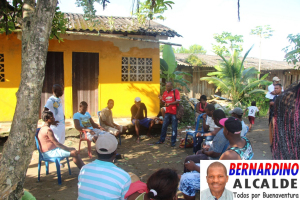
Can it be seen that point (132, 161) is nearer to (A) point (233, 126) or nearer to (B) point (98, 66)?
(A) point (233, 126)

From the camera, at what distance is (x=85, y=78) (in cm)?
830

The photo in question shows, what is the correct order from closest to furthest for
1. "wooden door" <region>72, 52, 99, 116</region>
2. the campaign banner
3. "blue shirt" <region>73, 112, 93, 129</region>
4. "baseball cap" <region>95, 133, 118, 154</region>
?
1. the campaign banner
2. "baseball cap" <region>95, 133, 118, 154</region>
3. "blue shirt" <region>73, 112, 93, 129</region>
4. "wooden door" <region>72, 52, 99, 116</region>

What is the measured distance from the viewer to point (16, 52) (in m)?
7.39

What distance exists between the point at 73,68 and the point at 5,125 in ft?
8.61

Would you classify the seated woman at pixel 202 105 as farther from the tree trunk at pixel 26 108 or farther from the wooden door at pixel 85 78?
the tree trunk at pixel 26 108

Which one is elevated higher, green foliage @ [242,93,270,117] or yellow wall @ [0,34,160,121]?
yellow wall @ [0,34,160,121]

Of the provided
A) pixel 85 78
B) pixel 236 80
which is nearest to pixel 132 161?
pixel 85 78

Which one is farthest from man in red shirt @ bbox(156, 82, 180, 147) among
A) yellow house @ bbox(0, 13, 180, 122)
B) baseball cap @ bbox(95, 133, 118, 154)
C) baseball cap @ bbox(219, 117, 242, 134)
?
baseball cap @ bbox(95, 133, 118, 154)

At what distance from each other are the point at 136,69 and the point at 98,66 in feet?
4.22

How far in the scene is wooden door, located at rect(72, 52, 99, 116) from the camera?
8.16 metres

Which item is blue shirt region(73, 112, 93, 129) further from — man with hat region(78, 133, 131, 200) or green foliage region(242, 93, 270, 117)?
green foliage region(242, 93, 270, 117)

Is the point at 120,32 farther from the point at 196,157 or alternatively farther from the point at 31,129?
the point at 31,129

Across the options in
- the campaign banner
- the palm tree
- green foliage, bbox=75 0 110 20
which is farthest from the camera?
the palm tree

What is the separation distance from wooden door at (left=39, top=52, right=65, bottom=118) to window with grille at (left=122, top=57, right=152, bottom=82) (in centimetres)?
202
